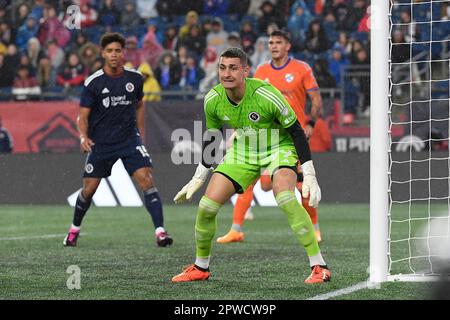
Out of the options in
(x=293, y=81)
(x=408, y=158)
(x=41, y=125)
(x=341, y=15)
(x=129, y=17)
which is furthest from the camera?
(x=129, y=17)

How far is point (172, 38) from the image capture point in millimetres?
19719

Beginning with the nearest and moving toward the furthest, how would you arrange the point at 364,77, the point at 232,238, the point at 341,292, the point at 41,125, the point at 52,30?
the point at 341,292 < the point at 232,238 < the point at 41,125 < the point at 364,77 < the point at 52,30

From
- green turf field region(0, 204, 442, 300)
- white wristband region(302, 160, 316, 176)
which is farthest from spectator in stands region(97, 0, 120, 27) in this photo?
white wristband region(302, 160, 316, 176)

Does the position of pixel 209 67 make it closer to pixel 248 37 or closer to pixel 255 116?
pixel 248 37

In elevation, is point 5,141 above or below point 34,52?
below

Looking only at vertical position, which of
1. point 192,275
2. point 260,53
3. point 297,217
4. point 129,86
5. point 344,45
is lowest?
point 192,275

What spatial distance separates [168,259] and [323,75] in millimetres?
9756

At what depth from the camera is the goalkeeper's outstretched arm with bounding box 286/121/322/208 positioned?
6.60 m

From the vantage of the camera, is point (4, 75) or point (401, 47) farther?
point (4, 75)

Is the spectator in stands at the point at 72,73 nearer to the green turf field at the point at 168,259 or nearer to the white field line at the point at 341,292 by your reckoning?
the green turf field at the point at 168,259

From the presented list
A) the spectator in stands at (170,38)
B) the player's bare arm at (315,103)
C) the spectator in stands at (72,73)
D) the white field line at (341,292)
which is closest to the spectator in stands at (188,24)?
the spectator in stands at (170,38)

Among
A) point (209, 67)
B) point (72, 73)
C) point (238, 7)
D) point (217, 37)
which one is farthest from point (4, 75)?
point (238, 7)

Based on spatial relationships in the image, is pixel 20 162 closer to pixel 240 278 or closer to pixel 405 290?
pixel 240 278
